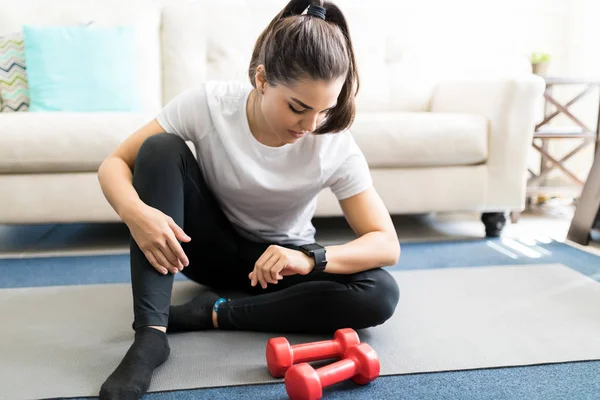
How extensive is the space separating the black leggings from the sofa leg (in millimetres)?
1136

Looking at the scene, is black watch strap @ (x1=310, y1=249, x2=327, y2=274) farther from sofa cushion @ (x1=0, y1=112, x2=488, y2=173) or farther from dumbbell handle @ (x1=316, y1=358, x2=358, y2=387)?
sofa cushion @ (x1=0, y1=112, x2=488, y2=173)

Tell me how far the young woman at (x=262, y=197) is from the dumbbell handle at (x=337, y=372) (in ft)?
0.58

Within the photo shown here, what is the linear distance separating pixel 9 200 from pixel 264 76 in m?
1.27

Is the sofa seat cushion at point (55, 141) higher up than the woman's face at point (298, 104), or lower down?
lower down

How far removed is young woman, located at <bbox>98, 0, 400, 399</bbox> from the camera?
1009mm

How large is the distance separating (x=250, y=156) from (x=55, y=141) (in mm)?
992

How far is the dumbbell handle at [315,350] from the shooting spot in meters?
1.03

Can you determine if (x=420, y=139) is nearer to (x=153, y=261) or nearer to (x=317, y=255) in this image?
(x=317, y=255)

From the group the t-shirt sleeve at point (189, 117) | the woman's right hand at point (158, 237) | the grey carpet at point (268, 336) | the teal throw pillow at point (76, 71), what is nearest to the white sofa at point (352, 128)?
the teal throw pillow at point (76, 71)

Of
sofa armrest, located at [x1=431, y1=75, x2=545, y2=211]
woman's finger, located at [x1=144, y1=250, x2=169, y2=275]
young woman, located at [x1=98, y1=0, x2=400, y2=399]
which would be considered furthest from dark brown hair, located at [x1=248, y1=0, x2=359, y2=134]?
sofa armrest, located at [x1=431, y1=75, x2=545, y2=211]

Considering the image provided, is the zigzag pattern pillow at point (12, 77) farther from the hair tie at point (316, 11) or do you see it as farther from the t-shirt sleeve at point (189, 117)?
the hair tie at point (316, 11)

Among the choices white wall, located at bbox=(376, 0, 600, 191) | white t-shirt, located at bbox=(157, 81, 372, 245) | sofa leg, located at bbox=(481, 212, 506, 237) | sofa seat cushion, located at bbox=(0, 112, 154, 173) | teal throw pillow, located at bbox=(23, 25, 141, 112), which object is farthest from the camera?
white wall, located at bbox=(376, 0, 600, 191)

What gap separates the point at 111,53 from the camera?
235 centimetres

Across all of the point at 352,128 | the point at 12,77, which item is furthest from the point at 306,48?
the point at 12,77
